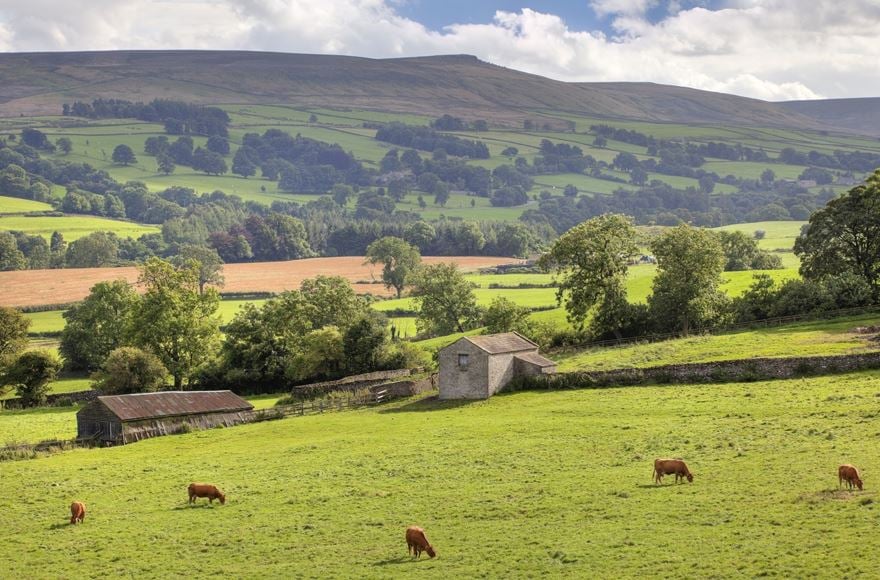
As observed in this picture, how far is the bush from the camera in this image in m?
81.4

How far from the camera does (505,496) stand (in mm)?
38500

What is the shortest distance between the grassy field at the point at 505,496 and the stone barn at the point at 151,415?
4.02 metres

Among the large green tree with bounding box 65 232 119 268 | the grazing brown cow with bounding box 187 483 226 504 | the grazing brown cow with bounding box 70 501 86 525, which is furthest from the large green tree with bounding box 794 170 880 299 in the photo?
the large green tree with bounding box 65 232 119 268

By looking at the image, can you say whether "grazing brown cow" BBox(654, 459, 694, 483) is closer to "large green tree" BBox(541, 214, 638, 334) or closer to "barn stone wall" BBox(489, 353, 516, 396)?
"barn stone wall" BBox(489, 353, 516, 396)

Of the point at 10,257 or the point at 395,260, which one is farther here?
the point at 10,257

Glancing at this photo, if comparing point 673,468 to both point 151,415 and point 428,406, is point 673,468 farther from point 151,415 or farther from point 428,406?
point 151,415

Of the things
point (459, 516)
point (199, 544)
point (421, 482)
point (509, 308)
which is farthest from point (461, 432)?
point (509, 308)

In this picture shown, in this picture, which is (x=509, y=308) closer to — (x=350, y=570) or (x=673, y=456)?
(x=673, y=456)

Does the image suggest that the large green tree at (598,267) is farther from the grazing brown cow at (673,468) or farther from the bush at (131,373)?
the grazing brown cow at (673,468)

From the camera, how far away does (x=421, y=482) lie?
42.3m

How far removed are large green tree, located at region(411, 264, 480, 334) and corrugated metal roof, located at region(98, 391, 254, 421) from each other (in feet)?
124

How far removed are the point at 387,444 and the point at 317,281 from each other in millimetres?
50888

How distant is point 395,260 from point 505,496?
120m

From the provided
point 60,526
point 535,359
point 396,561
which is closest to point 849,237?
point 535,359
